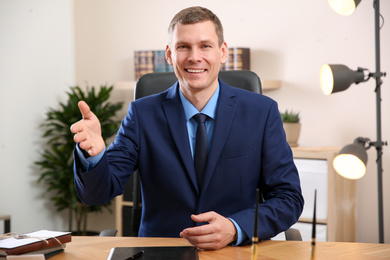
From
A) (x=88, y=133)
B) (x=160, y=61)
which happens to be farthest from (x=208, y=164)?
(x=160, y=61)


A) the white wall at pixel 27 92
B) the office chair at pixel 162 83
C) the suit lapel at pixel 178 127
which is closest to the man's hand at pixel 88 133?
the suit lapel at pixel 178 127

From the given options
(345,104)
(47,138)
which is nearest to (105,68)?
(47,138)

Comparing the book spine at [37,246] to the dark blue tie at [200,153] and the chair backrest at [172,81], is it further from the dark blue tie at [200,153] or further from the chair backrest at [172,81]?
the chair backrest at [172,81]

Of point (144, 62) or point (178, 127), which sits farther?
point (144, 62)

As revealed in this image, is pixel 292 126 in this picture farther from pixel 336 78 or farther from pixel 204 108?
pixel 204 108

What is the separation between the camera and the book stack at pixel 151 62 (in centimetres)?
377

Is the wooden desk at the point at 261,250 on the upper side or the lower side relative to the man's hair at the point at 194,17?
lower

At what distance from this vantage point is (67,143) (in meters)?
4.00

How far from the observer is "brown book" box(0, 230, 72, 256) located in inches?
47.6

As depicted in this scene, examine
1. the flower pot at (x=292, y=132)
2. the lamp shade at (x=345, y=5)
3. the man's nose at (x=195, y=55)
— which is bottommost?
the flower pot at (x=292, y=132)

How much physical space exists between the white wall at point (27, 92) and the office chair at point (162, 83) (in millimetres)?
2130

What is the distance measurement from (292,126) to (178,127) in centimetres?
176

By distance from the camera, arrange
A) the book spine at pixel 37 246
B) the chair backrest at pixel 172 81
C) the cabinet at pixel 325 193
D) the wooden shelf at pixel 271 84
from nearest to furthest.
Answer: the book spine at pixel 37 246, the chair backrest at pixel 172 81, the cabinet at pixel 325 193, the wooden shelf at pixel 271 84

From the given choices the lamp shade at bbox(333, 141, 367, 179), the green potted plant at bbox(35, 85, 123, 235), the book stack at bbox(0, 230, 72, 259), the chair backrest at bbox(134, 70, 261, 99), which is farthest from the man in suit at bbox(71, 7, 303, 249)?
the green potted plant at bbox(35, 85, 123, 235)
